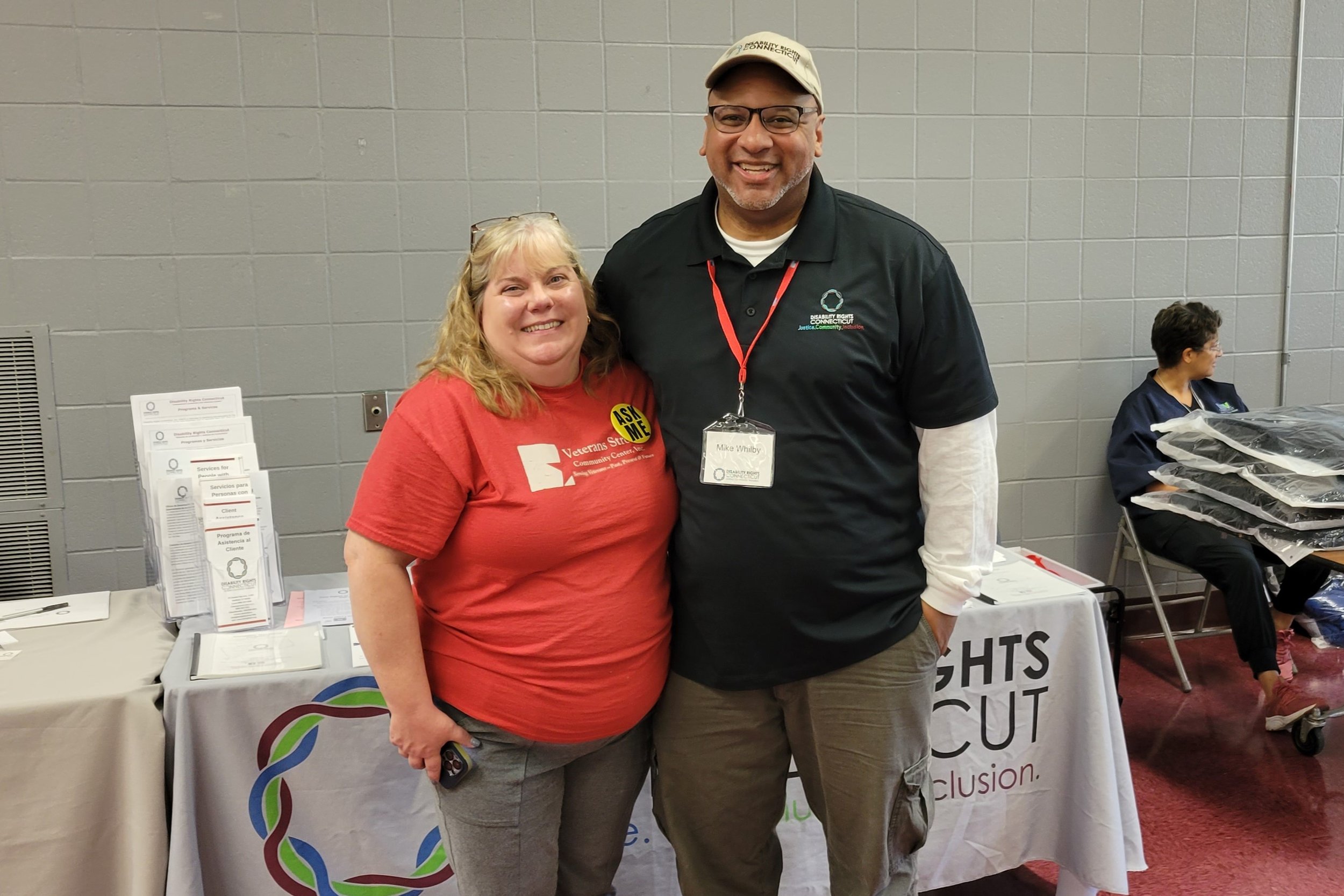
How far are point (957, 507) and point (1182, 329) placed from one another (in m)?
2.48

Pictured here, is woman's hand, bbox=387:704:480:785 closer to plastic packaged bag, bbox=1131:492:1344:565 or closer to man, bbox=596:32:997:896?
man, bbox=596:32:997:896

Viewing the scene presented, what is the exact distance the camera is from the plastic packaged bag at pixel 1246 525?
268 centimetres

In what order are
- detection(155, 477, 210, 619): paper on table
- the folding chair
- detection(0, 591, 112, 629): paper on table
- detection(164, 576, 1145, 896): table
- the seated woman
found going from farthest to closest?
the folding chair < the seated woman < detection(0, 591, 112, 629): paper on table < detection(155, 477, 210, 619): paper on table < detection(164, 576, 1145, 896): table

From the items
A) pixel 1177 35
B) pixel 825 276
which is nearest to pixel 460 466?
pixel 825 276

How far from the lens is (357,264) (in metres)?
3.18

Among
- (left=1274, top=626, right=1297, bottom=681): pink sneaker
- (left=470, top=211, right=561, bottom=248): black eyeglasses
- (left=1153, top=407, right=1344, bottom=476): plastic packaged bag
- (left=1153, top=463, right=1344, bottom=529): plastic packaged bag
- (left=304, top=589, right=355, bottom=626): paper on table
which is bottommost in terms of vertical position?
(left=1274, top=626, right=1297, bottom=681): pink sneaker

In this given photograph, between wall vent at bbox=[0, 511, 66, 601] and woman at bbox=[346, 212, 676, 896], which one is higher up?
woman at bbox=[346, 212, 676, 896]

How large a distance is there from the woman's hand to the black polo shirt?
0.37 m

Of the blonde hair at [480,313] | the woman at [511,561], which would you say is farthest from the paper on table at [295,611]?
the blonde hair at [480,313]

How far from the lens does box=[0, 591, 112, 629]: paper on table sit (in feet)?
7.16

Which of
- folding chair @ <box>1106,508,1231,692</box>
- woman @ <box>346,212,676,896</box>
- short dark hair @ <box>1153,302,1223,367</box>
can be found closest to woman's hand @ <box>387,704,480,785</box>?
woman @ <box>346,212,676,896</box>

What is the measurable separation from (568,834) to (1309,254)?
12.5 feet

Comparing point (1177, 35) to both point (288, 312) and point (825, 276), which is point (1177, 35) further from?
point (288, 312)

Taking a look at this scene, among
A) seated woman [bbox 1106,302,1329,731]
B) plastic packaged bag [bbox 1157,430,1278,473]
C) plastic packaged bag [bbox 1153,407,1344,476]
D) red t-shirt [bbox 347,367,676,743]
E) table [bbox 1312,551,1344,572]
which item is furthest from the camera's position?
seated woman [bbox 1106,302,1329,731]
